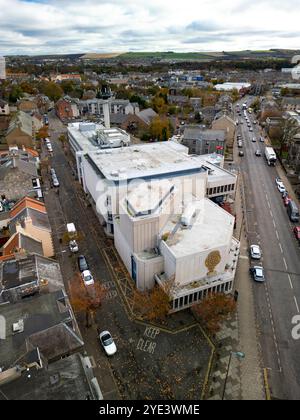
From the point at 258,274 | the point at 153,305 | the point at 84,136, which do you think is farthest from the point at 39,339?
the point at 84,136

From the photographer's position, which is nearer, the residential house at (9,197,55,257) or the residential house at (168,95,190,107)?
the residential house at (9,197,55,257)

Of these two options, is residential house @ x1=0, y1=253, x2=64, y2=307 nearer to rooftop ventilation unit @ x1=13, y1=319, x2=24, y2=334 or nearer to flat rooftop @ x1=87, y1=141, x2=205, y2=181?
rooftop ventilation unit @ x1=13, y1=319, x2=24, y2=334

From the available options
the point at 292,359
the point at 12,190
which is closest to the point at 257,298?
the point at 292,359

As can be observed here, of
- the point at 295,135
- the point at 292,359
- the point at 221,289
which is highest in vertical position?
the point at 295,135

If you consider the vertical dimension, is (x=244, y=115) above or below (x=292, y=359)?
above

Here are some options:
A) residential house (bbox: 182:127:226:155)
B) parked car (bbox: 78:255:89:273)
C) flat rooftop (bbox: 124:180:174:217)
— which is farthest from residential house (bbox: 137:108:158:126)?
parked car (bbox: 78:255:89:273)

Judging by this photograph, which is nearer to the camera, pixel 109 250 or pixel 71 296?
pixel 71 296

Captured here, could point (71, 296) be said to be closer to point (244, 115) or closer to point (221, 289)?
point (221, 289)
